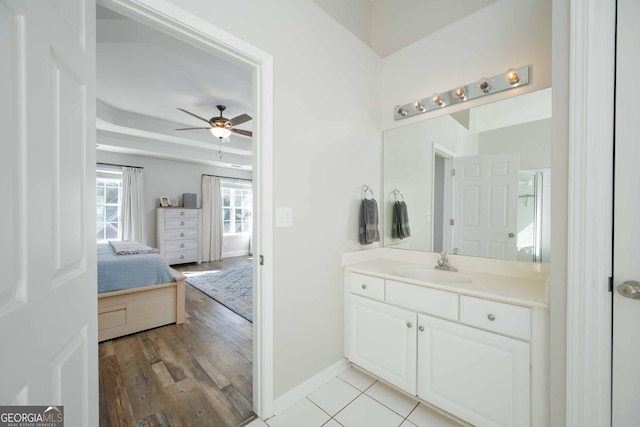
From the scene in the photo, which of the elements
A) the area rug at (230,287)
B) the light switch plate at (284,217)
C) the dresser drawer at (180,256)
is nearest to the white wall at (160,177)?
the dresser drawer at (180,256)

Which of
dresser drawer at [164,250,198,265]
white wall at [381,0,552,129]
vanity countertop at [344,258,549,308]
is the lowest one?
dresser drawer at [164,250,198,265]

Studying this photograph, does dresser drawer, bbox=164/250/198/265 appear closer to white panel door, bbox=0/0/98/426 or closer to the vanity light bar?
white panel door, bbox=0/0/98/426

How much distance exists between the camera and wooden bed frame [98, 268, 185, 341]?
2.35 m

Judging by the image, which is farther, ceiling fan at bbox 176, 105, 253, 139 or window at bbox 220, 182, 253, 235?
window at bbox 220, 182, 253, 235

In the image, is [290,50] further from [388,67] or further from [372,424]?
[372,424]

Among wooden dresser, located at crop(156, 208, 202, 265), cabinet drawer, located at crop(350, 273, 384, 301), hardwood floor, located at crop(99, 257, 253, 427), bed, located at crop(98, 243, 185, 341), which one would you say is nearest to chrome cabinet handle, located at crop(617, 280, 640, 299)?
cabinet drawer, located at crop(350, 273, 384, 301)

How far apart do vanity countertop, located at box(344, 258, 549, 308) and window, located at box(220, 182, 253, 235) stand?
17.1 feet

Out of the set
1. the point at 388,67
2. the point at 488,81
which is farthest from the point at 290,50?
the point at 488,81

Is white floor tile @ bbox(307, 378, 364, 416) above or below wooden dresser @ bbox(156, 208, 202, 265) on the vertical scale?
below

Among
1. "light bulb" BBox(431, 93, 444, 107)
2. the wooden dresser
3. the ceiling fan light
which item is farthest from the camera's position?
the wooden dresser

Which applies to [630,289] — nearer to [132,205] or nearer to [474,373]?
[474,373]

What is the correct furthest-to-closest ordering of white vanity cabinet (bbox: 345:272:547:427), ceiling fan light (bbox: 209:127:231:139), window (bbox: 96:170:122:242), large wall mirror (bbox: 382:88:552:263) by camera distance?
window (bbox: 96:170:122:242) < ceiling fan light (bbox: 209:127:231:139) < large wall mirror (bbox: 382:88:552:263) < white vanity cabinet (bbox: 345:272:547:427)

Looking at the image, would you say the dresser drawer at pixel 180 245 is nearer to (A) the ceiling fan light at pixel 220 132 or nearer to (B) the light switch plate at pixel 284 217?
(A) the ceiling fan light at pixel 220 132

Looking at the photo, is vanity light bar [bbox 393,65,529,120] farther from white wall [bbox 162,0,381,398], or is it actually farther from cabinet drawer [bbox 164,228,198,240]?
cabinet drawer [bbox 164,228,198,240]
